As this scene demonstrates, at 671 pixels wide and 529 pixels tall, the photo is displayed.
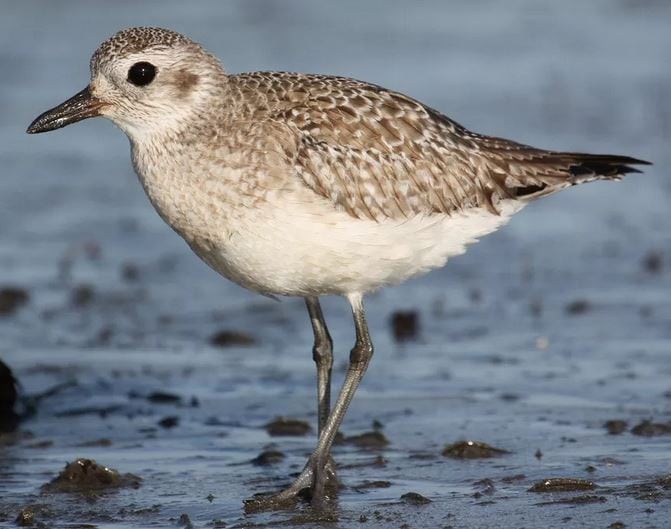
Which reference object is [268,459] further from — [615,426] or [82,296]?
[82,296]

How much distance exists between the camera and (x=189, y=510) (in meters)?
7.95

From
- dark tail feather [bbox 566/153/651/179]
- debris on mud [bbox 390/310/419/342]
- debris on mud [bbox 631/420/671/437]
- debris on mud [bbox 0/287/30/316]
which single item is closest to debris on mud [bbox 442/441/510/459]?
debris on mud [bbox 631/420/671/437]

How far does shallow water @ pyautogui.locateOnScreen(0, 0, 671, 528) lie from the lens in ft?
27.1

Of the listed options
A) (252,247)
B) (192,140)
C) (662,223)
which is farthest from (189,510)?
(662,223)

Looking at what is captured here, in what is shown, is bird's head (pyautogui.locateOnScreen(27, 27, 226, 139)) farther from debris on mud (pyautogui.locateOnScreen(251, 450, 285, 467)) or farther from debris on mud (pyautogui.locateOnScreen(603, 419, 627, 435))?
debris on mud (pyautogui.locateOnScreen(603, 419, 627, 435))

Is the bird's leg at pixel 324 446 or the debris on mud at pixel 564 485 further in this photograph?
the bird's leg at pixel 324 446

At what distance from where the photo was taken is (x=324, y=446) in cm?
829

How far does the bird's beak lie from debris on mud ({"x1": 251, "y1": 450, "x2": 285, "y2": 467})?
2292 millimetres

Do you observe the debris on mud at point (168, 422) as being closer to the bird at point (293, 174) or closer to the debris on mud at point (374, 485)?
the bird at point (293, 174)

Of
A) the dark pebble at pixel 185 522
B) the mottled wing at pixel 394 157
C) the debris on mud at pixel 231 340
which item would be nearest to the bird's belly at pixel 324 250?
the mottled wing at pixel 394 157

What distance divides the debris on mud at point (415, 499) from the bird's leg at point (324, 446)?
0.49 metres

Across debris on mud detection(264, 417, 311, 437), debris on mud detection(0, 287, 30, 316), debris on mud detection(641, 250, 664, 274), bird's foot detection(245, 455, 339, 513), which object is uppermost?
debris on mud detection(641, 250, 664, 274)

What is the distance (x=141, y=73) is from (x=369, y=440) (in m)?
2.69

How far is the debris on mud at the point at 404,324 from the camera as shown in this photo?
1130 cm
